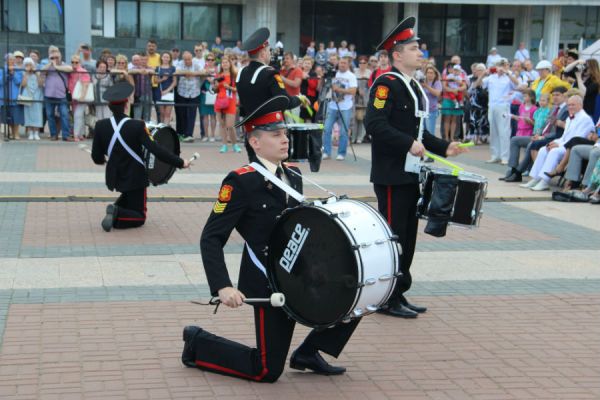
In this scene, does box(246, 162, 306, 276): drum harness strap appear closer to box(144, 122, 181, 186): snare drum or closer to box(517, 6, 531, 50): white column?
box(144, 122, 181, 186): snare drum

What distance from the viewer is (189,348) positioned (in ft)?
17.9

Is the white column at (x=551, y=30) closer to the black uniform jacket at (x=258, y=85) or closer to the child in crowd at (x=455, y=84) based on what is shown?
the child in crowd at (x=455, y=84)

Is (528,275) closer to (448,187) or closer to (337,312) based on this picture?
(448,187)

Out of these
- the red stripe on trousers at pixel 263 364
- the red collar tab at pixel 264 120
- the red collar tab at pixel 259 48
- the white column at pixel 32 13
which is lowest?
the red stripe on trousers at pixel 263 364

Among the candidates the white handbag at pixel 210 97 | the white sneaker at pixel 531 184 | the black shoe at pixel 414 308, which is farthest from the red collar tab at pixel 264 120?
the white handbag at pixel 210 97

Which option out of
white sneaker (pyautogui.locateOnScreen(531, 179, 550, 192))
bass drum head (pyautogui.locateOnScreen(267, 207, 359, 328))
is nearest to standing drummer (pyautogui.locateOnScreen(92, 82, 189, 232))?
bass drum head (pyautogui.locateOnScreen(267, 207, 359, 328))

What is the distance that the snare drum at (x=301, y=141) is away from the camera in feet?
33.0

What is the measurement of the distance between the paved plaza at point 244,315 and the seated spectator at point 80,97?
763 centimetres

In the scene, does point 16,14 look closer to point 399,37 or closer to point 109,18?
point 109,18

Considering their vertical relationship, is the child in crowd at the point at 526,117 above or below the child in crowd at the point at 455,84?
below

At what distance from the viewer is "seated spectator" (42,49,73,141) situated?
18.8 meters

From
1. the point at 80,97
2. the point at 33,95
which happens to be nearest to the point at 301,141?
the point at 80,97

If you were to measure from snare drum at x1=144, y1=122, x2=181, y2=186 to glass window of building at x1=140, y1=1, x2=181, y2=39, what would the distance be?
31.1 m

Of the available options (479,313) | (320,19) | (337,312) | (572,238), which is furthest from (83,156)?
(320,19)
